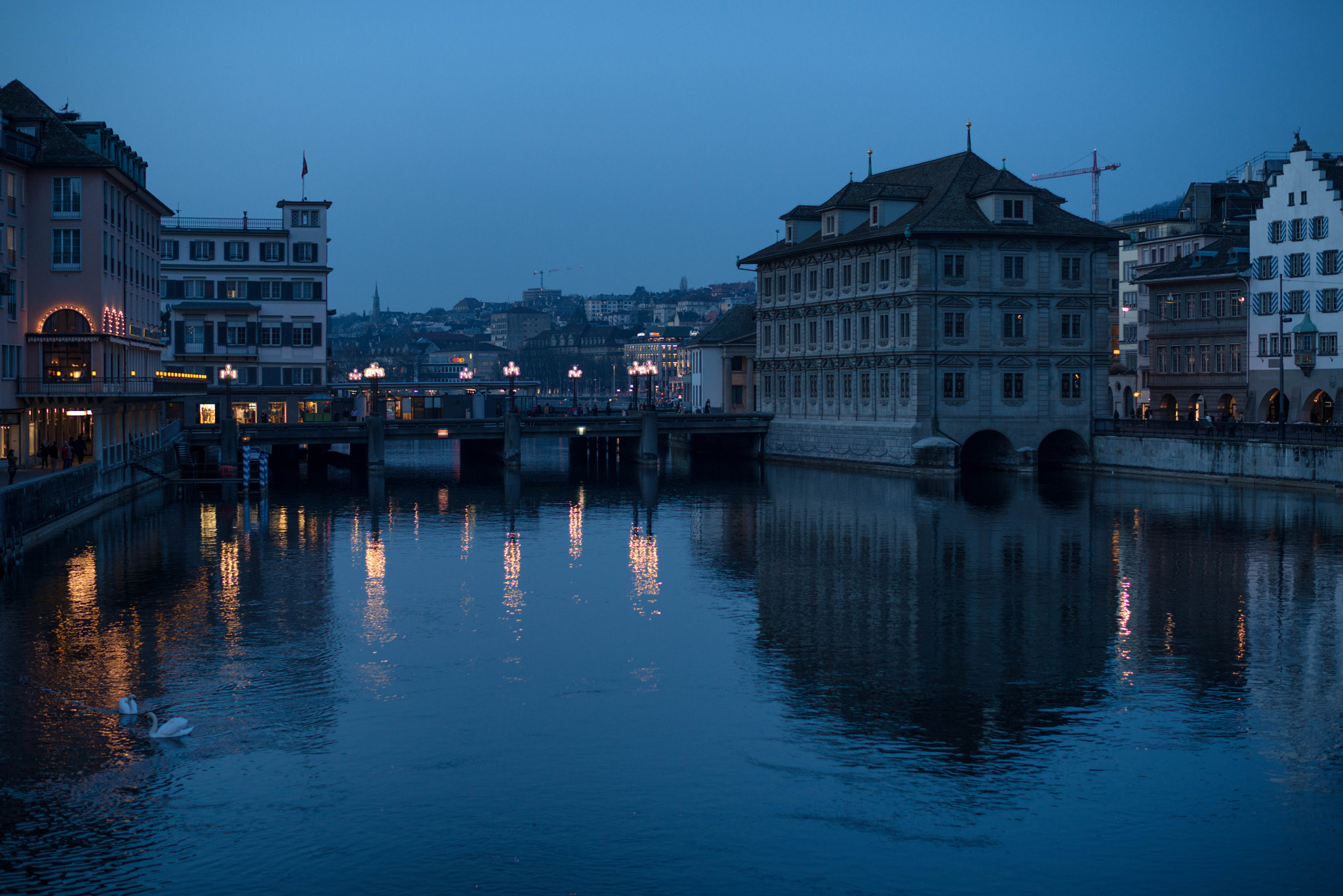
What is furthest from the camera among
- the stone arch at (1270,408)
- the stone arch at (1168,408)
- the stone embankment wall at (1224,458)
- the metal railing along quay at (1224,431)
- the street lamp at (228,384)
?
the stone arch at (1168,408)

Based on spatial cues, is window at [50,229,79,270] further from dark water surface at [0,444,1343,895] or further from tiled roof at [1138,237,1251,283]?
tiled roof at [1138,237,1251,283]

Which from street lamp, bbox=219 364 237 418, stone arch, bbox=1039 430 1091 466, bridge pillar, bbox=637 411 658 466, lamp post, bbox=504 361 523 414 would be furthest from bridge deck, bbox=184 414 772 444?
stone arch, bbox=1039 430 1091 466

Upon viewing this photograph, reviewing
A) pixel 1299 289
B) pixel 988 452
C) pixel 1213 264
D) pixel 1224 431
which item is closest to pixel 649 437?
pixel 988 452

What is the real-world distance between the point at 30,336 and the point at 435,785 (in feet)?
177

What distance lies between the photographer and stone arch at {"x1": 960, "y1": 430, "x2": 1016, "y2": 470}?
8831 centimetres

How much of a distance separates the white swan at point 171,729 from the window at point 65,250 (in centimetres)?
5080

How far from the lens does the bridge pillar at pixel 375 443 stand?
9200 centimetres

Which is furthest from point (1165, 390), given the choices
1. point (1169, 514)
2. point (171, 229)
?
point (171, 229)

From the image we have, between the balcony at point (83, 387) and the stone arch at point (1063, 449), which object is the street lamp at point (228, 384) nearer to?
the balcony at point (83, 387)

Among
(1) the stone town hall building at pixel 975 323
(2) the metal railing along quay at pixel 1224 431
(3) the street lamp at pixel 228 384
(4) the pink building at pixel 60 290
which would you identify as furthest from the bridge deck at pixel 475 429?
(2) the metal railing along quay at pixel 1224 431

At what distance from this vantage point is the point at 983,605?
37.8m

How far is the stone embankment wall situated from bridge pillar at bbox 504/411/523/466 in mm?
39800

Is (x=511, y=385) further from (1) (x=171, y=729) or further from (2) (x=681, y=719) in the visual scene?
(1) (x=171, y=729)

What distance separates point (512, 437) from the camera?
3853 inches
